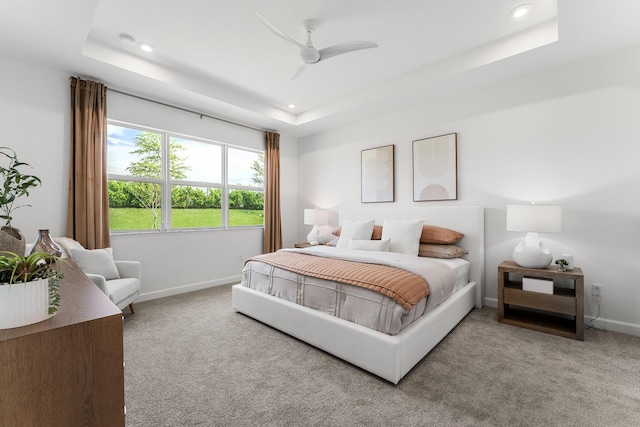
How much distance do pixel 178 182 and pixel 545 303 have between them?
176 inches

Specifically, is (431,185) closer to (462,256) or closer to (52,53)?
(462,256)

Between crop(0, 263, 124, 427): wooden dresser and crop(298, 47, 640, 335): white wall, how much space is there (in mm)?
3639

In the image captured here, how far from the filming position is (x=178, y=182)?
159 inches

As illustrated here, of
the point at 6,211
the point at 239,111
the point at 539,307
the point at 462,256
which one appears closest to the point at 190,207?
the point at 239,111

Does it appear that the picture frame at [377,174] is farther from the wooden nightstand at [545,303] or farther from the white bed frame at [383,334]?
the wooden nightstand at [545,303]

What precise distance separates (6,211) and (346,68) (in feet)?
12.2

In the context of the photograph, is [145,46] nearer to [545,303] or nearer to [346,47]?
[346,47]

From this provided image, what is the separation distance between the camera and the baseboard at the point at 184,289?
363 cm

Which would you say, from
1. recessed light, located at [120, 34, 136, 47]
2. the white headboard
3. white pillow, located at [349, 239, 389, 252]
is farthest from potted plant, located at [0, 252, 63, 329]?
the white headboard

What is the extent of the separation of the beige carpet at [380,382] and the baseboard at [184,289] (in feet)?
3.60

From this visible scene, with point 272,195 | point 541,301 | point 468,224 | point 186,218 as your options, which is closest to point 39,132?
point 186,218

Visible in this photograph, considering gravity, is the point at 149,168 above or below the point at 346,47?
below

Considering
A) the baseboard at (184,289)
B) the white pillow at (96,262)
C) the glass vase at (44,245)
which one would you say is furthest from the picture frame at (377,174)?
the glass vase at (44,245)

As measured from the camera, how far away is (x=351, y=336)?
203 cm
